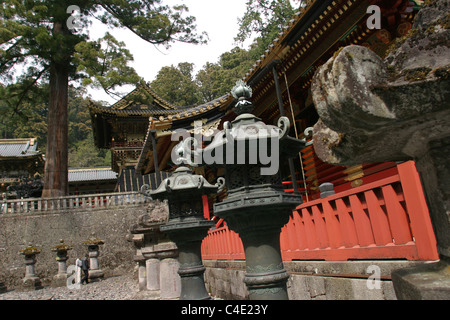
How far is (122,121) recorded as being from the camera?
22.0 meters

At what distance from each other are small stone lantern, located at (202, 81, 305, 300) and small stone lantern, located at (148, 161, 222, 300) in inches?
68.7

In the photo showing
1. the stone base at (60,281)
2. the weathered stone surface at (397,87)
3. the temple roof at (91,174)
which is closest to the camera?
the weathered stone surface at (397,87)

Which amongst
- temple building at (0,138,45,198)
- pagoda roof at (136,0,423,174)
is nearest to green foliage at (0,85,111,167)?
temple building at (0,138,45,198)

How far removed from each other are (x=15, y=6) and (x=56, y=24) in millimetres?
3840

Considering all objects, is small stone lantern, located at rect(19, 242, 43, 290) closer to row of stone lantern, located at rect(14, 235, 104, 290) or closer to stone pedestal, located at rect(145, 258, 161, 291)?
row of stone lantern, located at rect(14, 235, 104, 290)

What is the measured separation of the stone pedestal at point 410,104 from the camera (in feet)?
3.51

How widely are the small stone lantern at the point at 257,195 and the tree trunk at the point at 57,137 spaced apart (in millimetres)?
16347

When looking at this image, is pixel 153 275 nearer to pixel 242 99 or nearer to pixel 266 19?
pixel 242 99

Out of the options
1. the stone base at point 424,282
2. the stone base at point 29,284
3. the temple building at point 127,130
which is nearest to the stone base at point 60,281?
the stone base at point 29,284

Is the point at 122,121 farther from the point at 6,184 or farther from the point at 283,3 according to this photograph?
the point at 283,3

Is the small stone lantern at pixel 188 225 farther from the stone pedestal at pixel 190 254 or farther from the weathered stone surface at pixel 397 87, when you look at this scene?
the weathered stone surface at pixel 397 87

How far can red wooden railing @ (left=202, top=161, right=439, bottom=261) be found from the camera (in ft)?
7.68

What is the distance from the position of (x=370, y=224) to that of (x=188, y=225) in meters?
2.28
